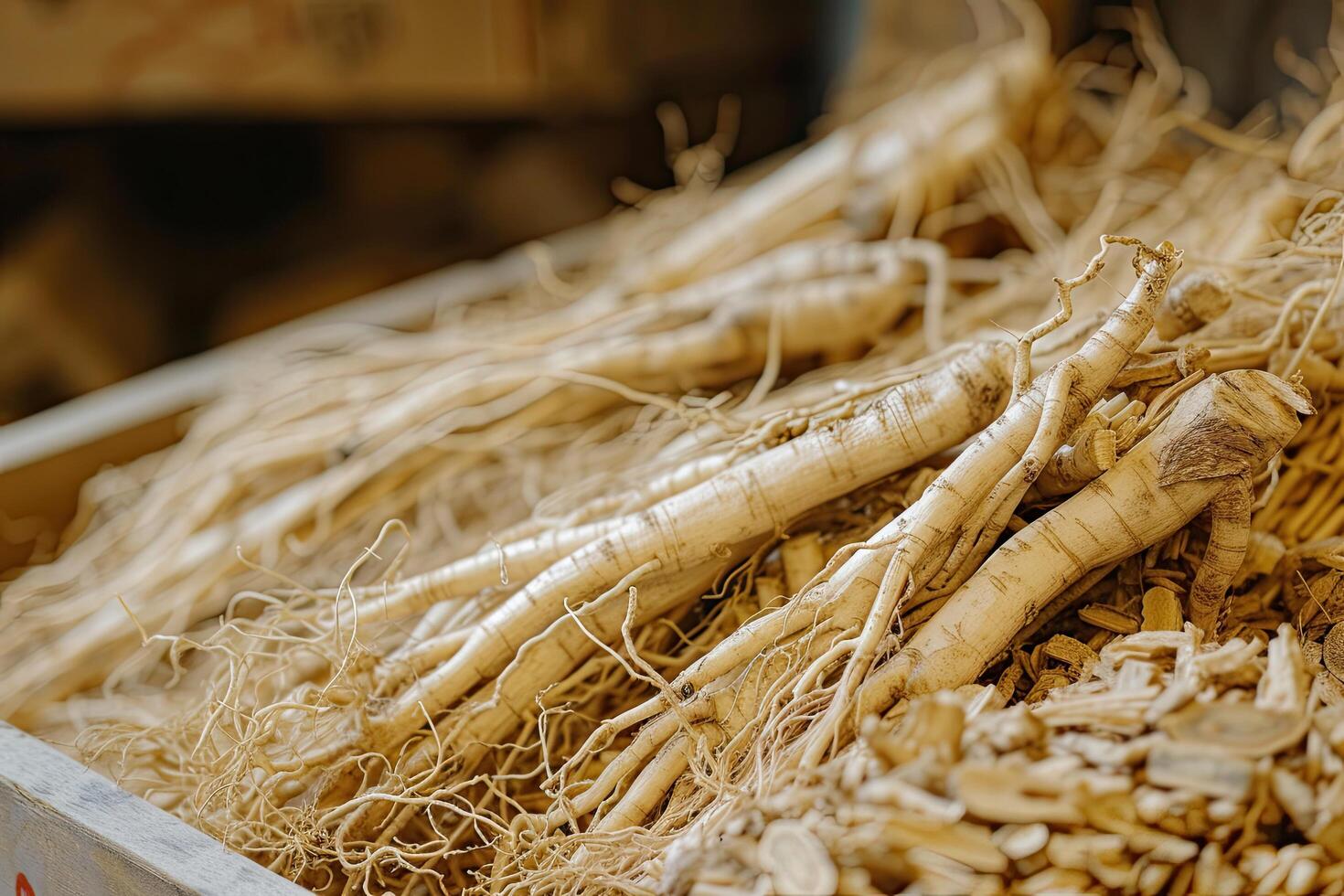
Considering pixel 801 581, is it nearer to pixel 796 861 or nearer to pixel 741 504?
pixel 741 504

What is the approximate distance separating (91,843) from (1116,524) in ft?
2.46

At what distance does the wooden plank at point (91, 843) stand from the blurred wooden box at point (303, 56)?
145 cm

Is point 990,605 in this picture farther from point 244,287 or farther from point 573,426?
point 244,287

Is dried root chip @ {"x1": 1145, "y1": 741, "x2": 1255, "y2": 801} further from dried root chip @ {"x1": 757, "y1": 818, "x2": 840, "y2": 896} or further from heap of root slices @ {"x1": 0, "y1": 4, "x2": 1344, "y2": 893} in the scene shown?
dried root chip @ {"x1": 757, "y1": 818, "x2": 840, "y2": 896}

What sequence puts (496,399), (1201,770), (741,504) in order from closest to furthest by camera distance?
(1201,770) < (741,504) < (496,399)

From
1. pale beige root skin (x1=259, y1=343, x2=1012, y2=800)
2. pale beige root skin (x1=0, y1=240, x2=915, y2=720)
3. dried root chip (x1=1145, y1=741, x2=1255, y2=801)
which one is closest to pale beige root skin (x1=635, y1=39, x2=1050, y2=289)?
pale beige root skin (x1=0, y1=240, x2=915, y2=720)

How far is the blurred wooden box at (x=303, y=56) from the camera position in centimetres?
181

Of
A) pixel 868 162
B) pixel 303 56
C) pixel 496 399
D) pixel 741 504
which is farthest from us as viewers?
pixel 303 56

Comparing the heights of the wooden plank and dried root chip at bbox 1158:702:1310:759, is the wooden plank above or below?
below

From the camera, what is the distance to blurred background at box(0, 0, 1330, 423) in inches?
76.5

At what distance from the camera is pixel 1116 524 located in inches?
28.0

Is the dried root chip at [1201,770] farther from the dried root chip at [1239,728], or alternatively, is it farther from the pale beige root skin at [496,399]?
the pale beige root skin at [496,399]

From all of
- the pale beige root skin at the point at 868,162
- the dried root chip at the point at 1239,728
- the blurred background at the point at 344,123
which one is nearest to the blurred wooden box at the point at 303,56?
the blurred background at the point at 344,123

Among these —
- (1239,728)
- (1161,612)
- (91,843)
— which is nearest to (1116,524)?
(1161,612)
